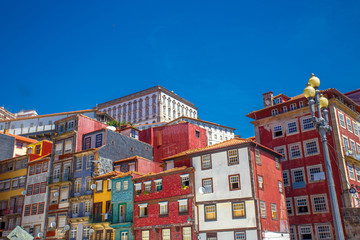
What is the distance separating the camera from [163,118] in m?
131

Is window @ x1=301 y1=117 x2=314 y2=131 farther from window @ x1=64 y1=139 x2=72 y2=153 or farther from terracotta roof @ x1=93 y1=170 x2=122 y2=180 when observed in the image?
window @ x1=64 y1=139 x2=72 y2=153

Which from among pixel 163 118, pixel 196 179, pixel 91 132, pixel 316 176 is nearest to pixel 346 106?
pixel 316 176

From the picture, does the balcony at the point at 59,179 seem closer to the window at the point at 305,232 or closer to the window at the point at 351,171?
the window at the point at 305,232

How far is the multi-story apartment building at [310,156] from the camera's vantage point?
44781 mm

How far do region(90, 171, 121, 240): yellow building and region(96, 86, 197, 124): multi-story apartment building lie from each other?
261 feet

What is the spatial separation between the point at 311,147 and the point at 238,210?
1589cm

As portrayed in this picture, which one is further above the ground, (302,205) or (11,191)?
(11,191)

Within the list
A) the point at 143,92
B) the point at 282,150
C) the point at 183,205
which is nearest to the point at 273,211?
the point at 183,205

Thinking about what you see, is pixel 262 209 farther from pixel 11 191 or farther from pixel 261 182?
pixel 11 191

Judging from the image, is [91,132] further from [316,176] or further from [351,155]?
[351,155]

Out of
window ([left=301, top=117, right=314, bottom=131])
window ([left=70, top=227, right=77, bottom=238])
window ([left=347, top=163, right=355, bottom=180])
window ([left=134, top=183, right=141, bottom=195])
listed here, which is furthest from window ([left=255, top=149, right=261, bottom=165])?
window ([left=70, top=227, right=77, bottom=238])

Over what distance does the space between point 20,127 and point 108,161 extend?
60.5 meters

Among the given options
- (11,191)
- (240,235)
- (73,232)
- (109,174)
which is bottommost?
(240,235)

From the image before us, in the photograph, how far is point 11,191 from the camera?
61969 millimetres
